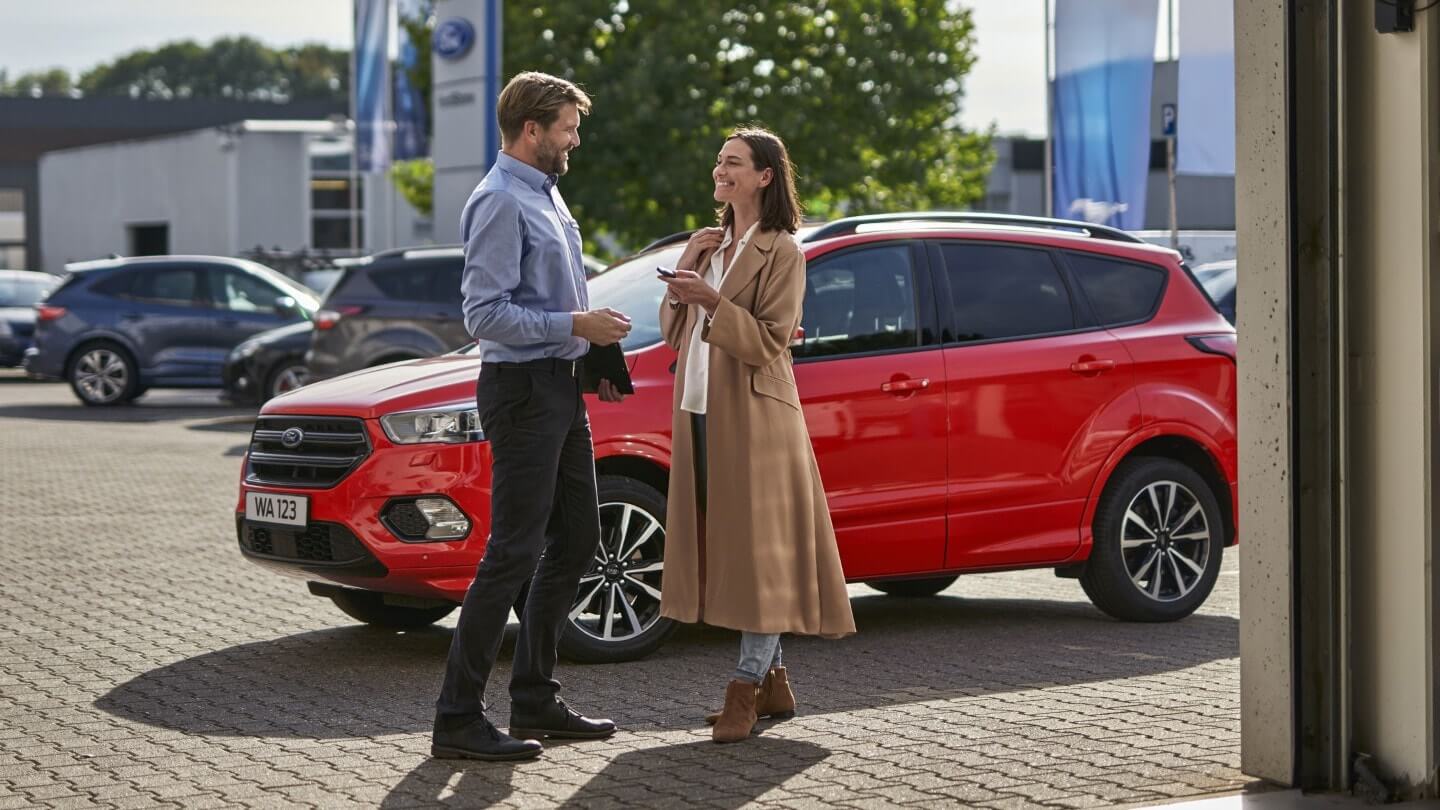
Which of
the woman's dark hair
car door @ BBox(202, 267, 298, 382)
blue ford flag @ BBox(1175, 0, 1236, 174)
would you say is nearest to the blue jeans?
the woman's dark hair

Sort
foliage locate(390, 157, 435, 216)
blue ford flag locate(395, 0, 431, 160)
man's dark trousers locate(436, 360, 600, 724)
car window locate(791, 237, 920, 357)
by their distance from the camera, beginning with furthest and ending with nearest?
foliage locate(390, 157, 435, 216)
blue ford flag locate(395, 0, 431, 160)
car window locate(791, 237, 920, 357)
man's dark trousers locate(436, 360, 600, 724)

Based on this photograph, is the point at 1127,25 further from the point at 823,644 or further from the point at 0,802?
the point at 0,802

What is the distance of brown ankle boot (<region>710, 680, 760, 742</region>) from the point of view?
5875 millimetres

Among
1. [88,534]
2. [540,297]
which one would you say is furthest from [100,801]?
[88,534]

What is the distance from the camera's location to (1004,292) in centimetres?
823

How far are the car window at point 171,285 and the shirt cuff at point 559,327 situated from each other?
54.1 feet

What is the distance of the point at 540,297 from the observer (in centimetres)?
558

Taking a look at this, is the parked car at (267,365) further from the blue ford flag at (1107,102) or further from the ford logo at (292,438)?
the ford logo at (292,438)

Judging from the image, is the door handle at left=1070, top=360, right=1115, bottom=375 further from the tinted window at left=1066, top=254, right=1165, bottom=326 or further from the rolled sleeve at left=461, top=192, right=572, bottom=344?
the rolled sleeve at left=461, top=192, right=572, bottom=344

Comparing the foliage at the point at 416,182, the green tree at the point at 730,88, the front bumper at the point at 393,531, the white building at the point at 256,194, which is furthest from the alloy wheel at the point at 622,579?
the white building at the point at 256,194

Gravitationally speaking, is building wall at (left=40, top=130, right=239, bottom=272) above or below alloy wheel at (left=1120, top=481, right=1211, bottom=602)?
above

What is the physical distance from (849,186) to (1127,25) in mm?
16041

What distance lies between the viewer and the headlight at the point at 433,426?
7.12 meters

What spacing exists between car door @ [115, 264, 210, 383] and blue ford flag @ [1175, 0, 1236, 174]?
10830mm
